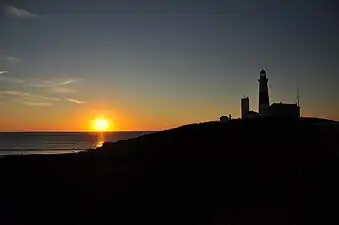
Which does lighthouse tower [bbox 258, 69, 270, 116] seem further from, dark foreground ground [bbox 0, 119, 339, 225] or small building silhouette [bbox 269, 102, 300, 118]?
dark foreground ground [bbox 0, 119, 339, 225]

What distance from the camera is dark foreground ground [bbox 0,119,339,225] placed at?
21359 mm

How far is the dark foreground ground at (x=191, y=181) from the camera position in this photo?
2136 centimetres

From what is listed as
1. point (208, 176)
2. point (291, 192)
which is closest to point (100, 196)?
point (208, 176)

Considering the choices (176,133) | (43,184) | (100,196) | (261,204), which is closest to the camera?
(261,204)

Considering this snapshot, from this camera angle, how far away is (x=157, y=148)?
30.0 meters

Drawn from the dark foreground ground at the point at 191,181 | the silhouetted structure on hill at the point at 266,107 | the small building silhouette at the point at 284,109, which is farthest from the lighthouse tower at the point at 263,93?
the dark foreground ground at the point at 191,181

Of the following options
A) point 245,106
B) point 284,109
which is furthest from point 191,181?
point 245,106

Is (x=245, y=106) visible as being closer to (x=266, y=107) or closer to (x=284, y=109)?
(x=266, y=107)

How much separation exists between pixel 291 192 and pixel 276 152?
528 cm

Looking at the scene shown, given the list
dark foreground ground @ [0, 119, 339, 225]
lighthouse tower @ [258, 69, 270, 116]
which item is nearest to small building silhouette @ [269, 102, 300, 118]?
lighthouse tower @ [258, 69, 270, 116]

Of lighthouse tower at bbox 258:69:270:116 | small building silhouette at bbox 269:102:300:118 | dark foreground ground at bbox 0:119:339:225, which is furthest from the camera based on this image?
lighthouse tower at bbox 258:69:270:116

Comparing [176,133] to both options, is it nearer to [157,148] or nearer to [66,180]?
[157,148]

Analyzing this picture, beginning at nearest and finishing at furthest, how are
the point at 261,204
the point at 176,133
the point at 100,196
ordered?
the point at 261,204
the point at 100,196
the point at 176,133

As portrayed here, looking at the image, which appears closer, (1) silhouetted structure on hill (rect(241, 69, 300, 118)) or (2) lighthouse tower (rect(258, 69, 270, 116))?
(1) silhouetted structure on hill (rect(241, 69, 300, 118))
